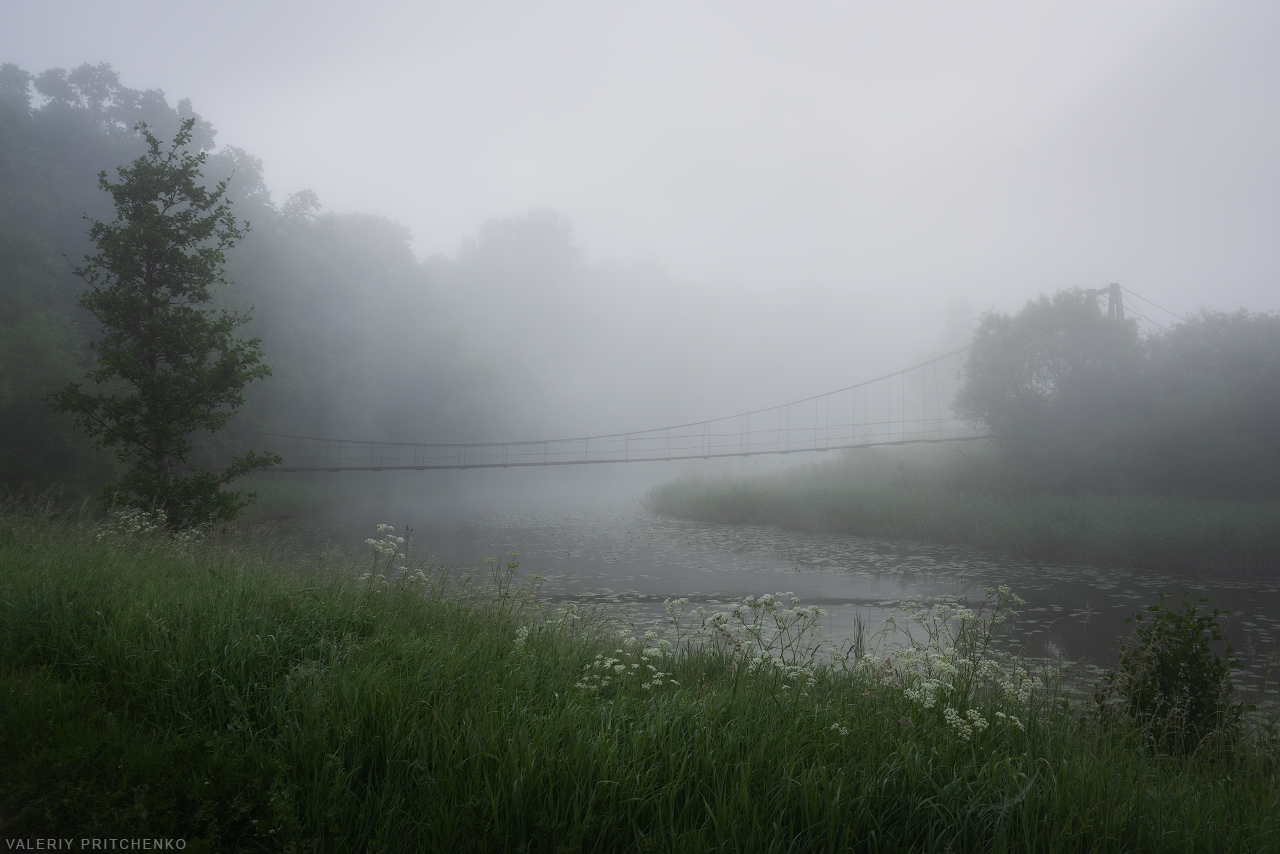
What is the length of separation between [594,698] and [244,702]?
3.90ft

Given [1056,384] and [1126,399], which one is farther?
[1056,384]

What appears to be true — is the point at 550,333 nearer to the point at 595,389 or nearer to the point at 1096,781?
the point at 595,389

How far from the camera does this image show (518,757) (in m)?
1.71

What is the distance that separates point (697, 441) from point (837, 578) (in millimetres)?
43699

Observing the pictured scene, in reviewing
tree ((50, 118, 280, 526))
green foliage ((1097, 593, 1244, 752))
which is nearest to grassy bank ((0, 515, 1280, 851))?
green foliage ((1097, 593, 1244, 752))

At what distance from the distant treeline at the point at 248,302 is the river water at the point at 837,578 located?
4928 millimetres

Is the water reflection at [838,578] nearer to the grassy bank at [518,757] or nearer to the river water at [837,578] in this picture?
the river water at [837,578]

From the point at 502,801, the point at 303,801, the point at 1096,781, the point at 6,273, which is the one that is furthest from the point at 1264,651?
the point at 6,273

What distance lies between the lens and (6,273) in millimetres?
12039

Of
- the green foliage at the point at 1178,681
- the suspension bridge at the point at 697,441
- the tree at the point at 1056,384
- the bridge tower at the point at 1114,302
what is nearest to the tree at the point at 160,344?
the suspension bridge at the point at 697,441

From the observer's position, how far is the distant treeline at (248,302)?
10.6m

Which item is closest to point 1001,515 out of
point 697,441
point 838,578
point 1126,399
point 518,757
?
point 838,578

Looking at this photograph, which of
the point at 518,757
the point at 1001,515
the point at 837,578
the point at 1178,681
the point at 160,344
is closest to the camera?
the point at 518,757

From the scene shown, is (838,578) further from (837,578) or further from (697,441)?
(697,441)
